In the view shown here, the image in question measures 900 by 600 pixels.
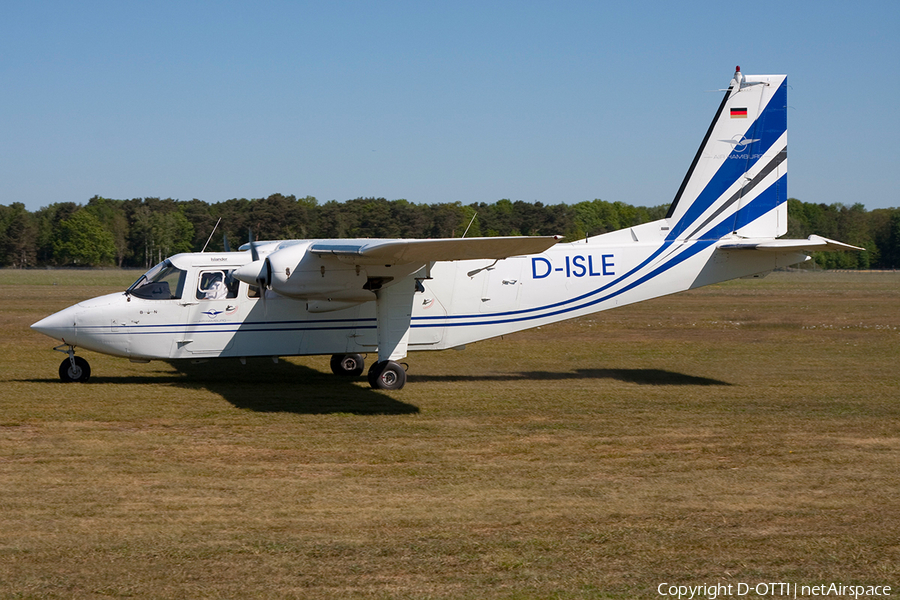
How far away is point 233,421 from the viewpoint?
11.5 meters

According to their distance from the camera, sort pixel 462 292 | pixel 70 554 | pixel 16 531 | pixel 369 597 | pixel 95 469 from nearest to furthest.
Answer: pixel 369 597 < pixel 70 554 < pixel 16 531 < pixel 95 469 < pixel 462 292

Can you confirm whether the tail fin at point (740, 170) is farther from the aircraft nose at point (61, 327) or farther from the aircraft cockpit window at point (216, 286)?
the aircraft nose at point (61, 327)

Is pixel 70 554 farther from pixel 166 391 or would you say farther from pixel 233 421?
pixel 166 391

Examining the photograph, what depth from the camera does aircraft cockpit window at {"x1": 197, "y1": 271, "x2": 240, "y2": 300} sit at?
1451 cm

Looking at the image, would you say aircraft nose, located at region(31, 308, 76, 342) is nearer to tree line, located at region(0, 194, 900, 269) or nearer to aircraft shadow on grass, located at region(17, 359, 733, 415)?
aircraft shadow on grass, located at region(17, 359, 733, 415)

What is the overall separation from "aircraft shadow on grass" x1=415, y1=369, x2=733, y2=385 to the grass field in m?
0.12

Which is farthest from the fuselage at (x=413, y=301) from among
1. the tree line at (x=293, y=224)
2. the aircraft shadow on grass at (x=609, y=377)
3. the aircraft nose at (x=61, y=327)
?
the tree line at (x=293, y=224)

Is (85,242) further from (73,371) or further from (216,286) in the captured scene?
(216,286)

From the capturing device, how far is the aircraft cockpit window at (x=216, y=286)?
1451 centimetres

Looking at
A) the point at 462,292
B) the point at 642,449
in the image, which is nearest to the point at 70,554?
the point at 642,449

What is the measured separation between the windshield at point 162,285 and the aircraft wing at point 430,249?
3.30 meters

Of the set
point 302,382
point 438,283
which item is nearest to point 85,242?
point 302,382

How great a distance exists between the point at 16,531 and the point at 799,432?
9.51m

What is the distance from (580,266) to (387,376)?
14.8 ft
